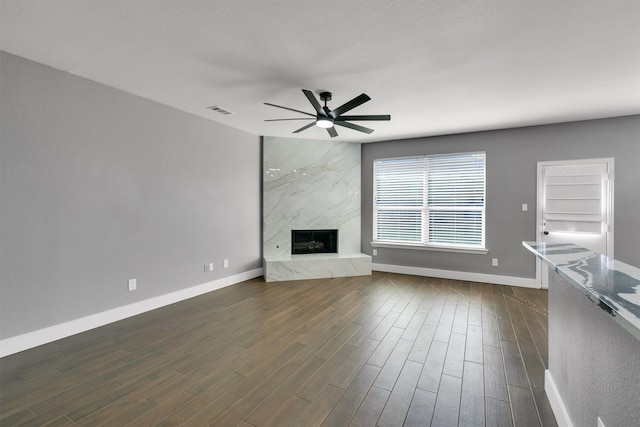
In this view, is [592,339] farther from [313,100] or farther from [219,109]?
[219,109]

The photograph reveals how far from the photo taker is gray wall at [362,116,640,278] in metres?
4.16

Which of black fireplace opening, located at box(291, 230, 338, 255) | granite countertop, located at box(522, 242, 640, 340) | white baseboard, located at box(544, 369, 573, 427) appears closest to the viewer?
granite countertop, located at box(522, 242, 640, 340)

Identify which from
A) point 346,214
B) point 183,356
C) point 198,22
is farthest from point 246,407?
point 346,214

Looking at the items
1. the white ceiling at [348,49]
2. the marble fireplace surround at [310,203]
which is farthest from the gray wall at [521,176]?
the marble fireplace surround at [310,203]

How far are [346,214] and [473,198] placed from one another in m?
2.31

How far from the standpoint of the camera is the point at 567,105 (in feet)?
12.4

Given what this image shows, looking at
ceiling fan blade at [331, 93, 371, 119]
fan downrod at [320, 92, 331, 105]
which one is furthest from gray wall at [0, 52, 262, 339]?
ceiling fan blade at [331, 93, 371, 119]

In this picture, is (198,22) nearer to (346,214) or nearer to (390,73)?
(390,73)

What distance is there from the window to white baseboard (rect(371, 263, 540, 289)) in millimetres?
459

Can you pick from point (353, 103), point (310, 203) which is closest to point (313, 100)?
point (353, 103)

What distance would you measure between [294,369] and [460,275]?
3.92 metres

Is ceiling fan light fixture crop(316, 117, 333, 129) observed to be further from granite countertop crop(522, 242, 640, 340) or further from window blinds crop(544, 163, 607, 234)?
window blinds crop(544, 163, 607, 234)

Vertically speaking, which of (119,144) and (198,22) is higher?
(198,22)

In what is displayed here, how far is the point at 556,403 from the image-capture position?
1811mm
